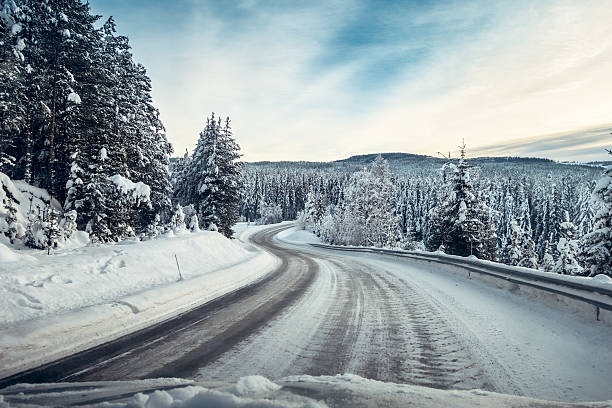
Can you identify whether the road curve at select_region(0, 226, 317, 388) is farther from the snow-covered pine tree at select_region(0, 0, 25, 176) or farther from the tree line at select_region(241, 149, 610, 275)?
the tree line at select_region(241, 149, 610, 275)

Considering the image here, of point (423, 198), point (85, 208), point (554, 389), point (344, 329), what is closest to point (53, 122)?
point (85, 208)

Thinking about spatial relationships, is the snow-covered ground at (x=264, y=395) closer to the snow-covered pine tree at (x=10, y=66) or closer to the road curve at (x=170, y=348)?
the road curve at (x=170, y=348)

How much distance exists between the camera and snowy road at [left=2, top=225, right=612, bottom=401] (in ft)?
12.1

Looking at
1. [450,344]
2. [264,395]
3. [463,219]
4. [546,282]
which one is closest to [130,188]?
[450,344]

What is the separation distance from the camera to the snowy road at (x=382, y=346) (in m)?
3.68

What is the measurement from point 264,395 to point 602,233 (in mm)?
19274

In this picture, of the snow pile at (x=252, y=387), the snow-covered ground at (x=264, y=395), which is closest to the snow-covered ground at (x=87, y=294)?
the snow-covered ground at (x=264, y=395)

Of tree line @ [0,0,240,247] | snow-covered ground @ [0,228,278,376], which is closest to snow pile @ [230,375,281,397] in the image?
snow-covered ground @ [0,228,278,376]

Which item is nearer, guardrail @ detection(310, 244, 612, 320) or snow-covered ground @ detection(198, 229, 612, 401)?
snow-covered ground @ detection(198, 229, 612, 401)

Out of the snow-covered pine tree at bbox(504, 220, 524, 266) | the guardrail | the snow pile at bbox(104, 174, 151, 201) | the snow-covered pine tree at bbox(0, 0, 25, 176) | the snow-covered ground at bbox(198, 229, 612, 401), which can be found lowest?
the snow-covered pine tree at bbox(504, 220, 524, 266)

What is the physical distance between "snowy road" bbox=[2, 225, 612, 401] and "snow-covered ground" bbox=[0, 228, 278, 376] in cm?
61

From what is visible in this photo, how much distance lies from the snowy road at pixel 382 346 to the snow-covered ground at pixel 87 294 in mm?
608

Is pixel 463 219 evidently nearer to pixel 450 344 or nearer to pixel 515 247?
pixel 515 247

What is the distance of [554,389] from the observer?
3426 millimetres
